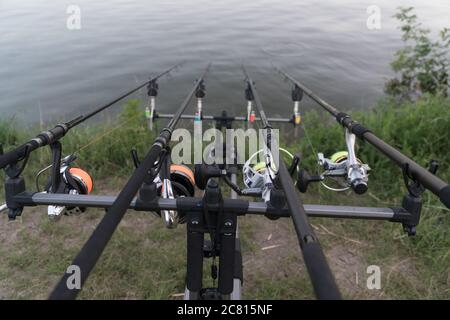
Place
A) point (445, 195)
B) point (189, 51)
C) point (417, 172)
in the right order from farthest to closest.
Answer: point (189, 51)
point (417, 172)
point (445, 195)

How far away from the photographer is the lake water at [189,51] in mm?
8352

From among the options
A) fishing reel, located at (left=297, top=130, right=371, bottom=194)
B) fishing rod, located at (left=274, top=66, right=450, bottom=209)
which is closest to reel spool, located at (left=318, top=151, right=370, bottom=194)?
fishing reel, located at (left=297, top=130, right=371, bottom=194)

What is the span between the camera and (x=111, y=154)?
14.2 ft

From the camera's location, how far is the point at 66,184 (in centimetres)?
199

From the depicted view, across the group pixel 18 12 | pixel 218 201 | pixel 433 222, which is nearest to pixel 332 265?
pixel 433 222

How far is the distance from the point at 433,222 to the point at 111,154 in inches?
133

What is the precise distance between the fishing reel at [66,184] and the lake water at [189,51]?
4.82 m

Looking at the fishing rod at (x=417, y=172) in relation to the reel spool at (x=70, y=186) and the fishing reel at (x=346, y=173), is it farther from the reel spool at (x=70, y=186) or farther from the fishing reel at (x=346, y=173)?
the reel spool at (x=70, y=186)

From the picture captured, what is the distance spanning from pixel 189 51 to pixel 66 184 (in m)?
9.59
